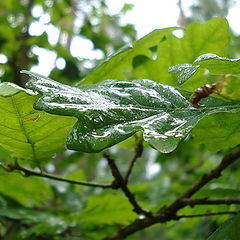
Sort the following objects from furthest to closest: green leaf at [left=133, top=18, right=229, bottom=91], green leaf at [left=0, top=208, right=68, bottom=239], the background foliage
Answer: green leaf at [left=0, top=208, right=68, bottom=239], green leaf at [left=133, top=18, right=229, bottom=91], the background foliage

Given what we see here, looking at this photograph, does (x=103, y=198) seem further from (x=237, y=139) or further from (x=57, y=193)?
(x=237, y=139)

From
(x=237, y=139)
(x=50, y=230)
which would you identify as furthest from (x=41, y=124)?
(x=50, y=230)

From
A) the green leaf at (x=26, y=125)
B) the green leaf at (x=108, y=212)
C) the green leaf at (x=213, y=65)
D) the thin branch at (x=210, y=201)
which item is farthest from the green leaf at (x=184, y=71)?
the green leaf at (x=108, y=212)

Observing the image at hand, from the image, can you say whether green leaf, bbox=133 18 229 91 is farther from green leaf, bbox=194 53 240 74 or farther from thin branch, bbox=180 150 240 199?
green leaf, bbox=194 53 240 74

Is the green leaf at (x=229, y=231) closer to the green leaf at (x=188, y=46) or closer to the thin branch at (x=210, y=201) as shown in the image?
the thin branch at (x=210, y=201)

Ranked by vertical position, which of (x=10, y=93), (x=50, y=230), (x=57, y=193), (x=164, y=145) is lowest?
(x=164, y=145)

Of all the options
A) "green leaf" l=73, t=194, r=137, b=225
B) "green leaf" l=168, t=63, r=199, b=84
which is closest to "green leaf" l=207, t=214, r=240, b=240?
"green leaf" l=168, t=63, r=199, b=84

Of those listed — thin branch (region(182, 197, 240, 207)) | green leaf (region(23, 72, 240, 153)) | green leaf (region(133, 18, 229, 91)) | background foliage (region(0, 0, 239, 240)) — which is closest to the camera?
green leaf (region(23, 72, 240, 153))
